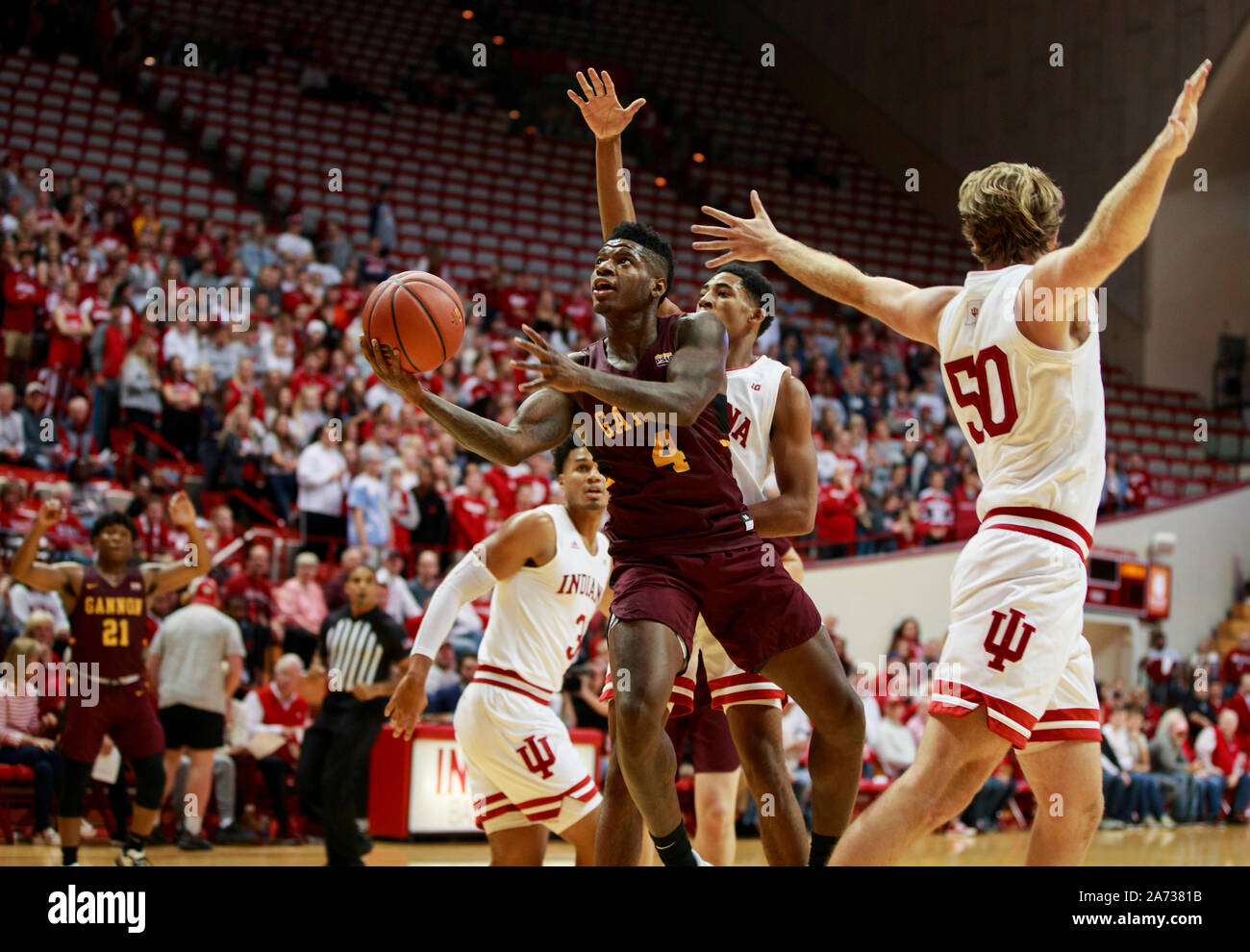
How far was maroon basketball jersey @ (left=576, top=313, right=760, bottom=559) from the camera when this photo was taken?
4.13 metres

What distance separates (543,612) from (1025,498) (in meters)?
2.27

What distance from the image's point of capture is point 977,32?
2295 cm

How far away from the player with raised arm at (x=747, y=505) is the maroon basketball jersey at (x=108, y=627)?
3960mm

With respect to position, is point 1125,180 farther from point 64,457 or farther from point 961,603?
point 64,457

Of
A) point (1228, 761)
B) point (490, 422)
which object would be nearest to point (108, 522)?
point (490, 422)

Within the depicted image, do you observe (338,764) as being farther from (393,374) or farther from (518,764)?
(393,374)

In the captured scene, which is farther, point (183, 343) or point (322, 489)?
point (183, 343)

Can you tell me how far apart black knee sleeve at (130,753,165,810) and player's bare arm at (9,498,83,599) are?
1.06 meters

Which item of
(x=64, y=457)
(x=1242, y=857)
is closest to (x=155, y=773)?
(x=64, y=457)

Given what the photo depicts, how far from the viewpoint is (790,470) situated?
4812 mm

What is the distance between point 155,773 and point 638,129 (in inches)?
698

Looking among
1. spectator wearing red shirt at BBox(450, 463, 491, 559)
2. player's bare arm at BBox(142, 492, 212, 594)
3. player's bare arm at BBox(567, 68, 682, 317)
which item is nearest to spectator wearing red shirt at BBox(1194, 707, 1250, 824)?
spectator wearing red shirt at BBox(450, 463, 491, 559)
